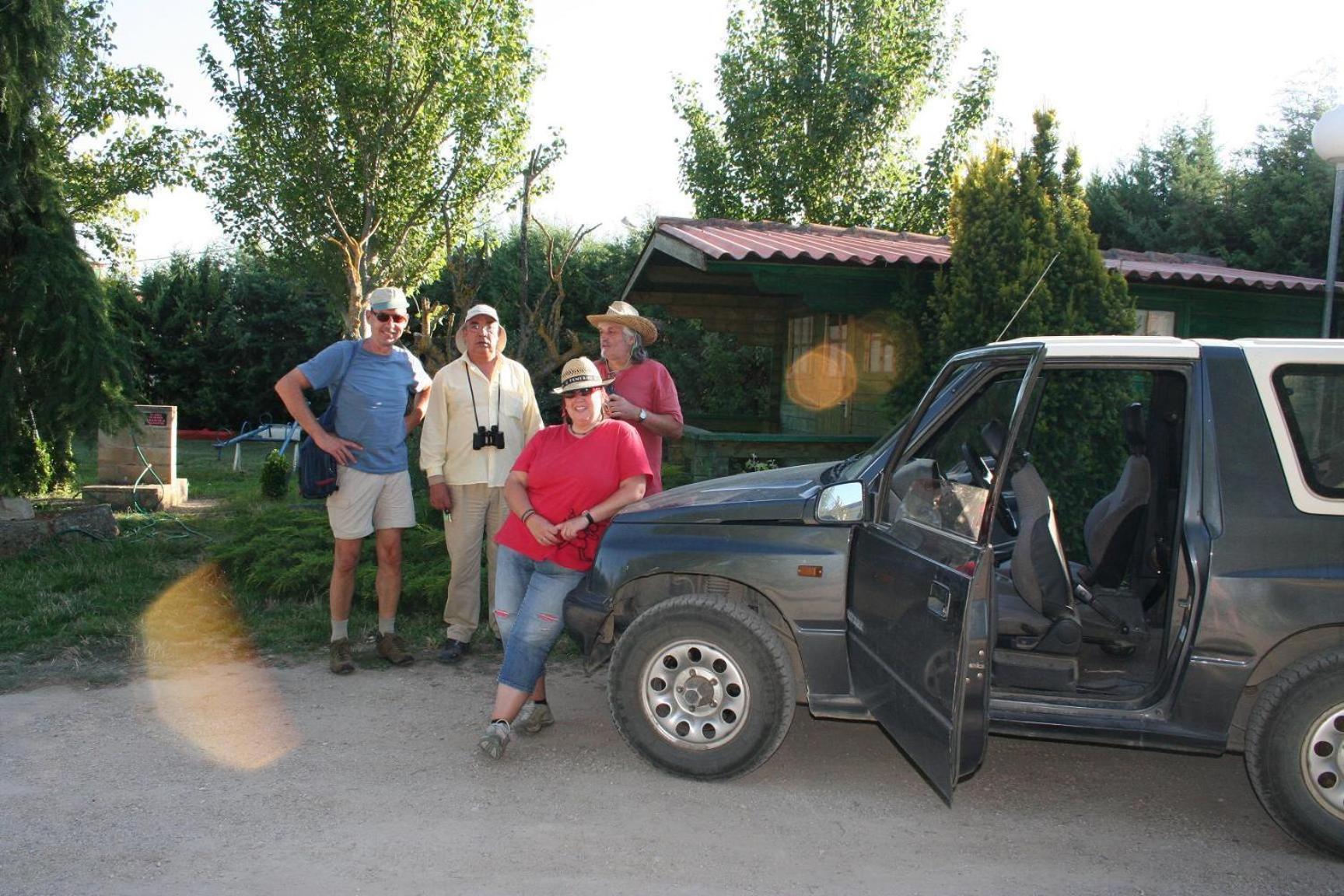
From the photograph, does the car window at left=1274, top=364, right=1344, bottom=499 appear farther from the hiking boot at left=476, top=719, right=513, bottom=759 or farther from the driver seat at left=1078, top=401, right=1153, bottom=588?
the hiking boot at left=476, top=719, right=513, bottom=759

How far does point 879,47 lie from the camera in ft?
72.1

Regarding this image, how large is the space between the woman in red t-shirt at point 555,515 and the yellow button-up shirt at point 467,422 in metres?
1.10

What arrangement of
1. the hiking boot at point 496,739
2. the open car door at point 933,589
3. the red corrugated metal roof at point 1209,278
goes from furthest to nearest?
the red corrugated metal roof at point 1209,278
the hiking boot at point 496,739
the open car door at point 933,589

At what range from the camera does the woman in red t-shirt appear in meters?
4.46

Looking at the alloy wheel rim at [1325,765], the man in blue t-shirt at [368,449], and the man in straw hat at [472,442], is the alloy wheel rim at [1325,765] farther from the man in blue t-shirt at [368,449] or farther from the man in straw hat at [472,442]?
the man in blue t-shirt at [368,449]

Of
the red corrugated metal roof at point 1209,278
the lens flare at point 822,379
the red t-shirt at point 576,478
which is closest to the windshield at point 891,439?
the red t-shirt at point 576,478

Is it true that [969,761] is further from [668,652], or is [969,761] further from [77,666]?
[77,666]

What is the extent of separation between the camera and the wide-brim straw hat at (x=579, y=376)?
4496 mm

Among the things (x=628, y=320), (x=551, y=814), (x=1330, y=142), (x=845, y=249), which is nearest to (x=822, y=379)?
(x=845, y=249)

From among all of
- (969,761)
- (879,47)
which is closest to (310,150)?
(879,47)

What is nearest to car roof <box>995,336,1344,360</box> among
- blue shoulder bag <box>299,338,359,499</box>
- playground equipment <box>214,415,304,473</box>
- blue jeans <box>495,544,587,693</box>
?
blue jeans <box>495,544,587,693</box>

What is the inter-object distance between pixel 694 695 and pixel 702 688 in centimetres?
4

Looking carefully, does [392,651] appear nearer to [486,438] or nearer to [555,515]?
[486,438]

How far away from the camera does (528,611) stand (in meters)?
4.51
